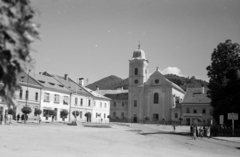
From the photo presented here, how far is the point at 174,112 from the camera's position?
260 feet

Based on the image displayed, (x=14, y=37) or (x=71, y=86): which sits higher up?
(x=71, y=86)

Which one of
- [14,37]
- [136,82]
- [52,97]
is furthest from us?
[136,82]

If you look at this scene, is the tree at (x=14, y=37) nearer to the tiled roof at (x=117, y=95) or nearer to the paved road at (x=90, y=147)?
the paved road at (x=90, y=147)

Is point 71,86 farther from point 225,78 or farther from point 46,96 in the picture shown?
point 225,78

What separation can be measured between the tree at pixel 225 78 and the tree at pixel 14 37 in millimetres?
34793

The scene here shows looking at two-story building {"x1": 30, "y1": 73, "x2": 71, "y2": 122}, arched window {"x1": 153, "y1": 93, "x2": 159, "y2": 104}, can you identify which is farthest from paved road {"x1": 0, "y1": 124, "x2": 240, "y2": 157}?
arched window {"x1": 153, "y1": 93, "x2": 159, "y2": 104}

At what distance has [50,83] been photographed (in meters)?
54.4

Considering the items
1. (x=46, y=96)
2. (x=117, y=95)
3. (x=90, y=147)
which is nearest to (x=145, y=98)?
(x=117, y=95)

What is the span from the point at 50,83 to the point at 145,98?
37.2 metres

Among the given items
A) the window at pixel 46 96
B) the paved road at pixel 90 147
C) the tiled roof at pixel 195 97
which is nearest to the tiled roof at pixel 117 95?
the tiled roof at pixel 195 97

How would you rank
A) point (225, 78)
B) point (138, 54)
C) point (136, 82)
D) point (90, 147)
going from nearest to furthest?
point (90, 147) → point (225, 78) → point (136, 82) → point (138, 54)

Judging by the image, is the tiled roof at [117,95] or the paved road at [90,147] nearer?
the paved road at [90,147]

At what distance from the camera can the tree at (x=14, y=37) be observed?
3355mm

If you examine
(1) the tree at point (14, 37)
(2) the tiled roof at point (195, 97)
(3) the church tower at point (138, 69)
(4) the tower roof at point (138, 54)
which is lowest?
(1) the tree at point (14, 37)
